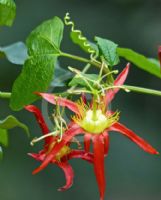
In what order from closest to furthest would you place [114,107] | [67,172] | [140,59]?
[67,172], [140,59], [114,107]

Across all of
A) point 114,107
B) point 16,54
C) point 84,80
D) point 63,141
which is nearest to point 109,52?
point 84,80

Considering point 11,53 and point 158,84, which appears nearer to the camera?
point 11,53

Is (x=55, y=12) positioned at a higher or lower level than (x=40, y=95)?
lower

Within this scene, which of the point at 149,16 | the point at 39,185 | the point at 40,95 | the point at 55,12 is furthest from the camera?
the point at 149,16

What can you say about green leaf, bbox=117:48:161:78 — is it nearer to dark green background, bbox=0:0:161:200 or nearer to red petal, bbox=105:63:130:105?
red petal, bbox=105:63:130:105

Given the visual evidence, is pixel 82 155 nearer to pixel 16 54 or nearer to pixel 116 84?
pixel 116 84

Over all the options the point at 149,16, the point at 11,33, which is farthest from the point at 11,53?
the point at 149,16

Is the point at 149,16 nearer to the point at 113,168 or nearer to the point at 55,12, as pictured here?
the point at 55,12
